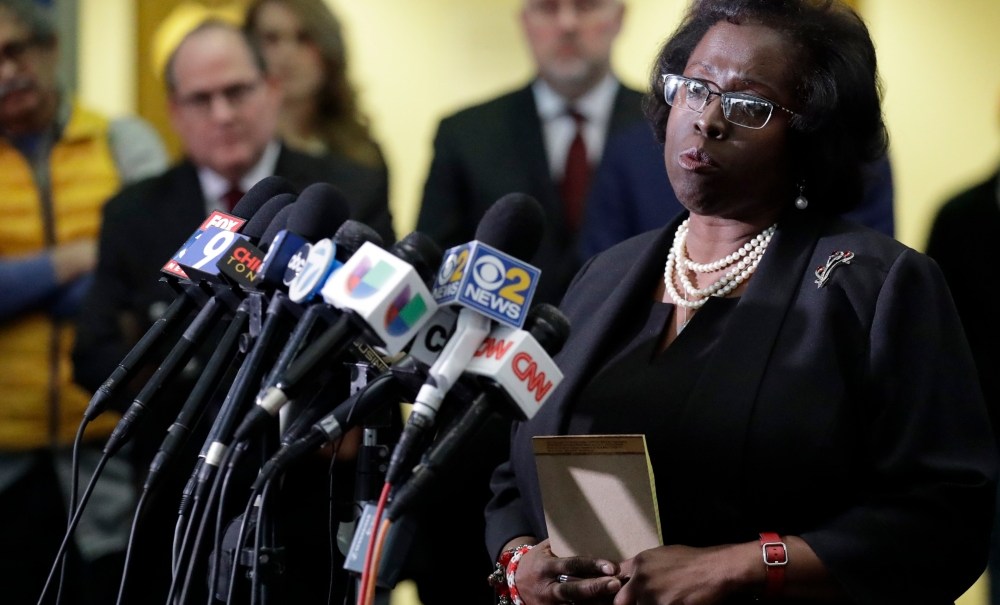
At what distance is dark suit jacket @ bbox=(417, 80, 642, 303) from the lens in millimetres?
3805

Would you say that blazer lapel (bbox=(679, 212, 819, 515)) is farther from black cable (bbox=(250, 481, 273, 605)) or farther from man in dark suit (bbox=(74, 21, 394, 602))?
man in dark suit (bbox=(74, 21, 394, 602))

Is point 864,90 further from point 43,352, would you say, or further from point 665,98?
point 43,352

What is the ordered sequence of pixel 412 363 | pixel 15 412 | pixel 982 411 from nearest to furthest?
pixel 412 363, pixel 982 411, pixel 15 412

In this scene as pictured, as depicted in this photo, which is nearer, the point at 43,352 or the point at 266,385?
the point at 266,385

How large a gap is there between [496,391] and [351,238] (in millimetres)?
305

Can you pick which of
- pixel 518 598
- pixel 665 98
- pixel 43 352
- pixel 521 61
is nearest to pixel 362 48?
pixel 521 61

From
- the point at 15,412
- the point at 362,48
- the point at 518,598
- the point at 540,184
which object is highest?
the point at 362,48

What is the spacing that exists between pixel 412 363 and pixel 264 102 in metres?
2.55

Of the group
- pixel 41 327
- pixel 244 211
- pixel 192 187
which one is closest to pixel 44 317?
pixel 41 327

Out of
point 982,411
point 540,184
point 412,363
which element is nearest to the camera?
point 412,363

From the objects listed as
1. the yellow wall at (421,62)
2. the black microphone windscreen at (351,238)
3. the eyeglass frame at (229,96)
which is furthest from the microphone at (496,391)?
the yellow wall at (421,62)

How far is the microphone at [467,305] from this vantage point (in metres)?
1.56

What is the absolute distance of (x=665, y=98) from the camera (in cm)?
234

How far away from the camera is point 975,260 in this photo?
3.81m
